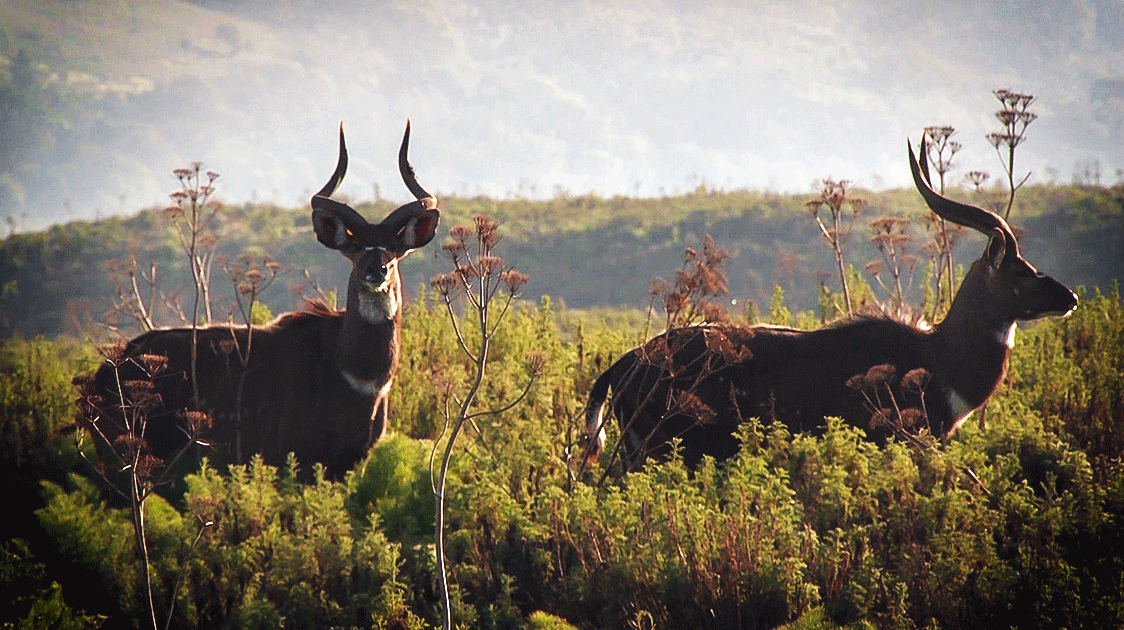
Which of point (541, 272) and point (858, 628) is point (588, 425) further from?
point (541, 272)

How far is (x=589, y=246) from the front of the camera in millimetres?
30250

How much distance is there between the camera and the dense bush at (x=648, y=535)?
8062 mm

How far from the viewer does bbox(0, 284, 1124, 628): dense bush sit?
26.5ft

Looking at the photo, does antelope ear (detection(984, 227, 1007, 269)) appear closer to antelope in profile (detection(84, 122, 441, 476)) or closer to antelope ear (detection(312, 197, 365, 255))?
antelope in profile (detection(84, 122, 441, 476))

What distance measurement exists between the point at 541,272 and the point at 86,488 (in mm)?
19587

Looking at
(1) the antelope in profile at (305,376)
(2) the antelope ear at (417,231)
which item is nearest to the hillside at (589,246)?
(1) the antelope in profile at (305,376)

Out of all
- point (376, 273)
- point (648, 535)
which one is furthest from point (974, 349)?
point (376, 273)

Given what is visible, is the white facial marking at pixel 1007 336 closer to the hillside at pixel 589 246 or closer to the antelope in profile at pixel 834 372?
the antelope in profile at pixel 834 372

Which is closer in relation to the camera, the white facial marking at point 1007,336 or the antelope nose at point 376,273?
the antelope nose at point 376,273

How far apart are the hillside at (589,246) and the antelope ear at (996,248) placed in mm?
16145

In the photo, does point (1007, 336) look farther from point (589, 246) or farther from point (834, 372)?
point (589, 246)

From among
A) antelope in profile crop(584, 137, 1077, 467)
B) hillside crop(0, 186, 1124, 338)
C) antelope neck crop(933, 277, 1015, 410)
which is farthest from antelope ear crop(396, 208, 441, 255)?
hillside crop(0, 186, 1124, 338)

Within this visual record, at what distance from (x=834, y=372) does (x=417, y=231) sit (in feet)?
11.6

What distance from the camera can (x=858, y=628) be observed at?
25.4 ft
